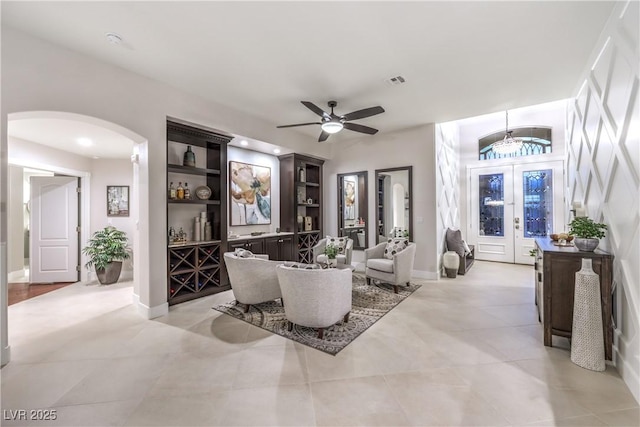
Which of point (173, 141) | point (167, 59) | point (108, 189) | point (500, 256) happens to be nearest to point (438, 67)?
point (167, 59)

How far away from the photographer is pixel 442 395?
1938mm

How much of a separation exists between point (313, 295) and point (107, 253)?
4655 millimetres

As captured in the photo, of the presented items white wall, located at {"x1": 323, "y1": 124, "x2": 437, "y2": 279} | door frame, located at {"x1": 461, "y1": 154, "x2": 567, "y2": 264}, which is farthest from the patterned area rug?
door frame, located at {"x1": 461, "y1": 154, "x2": 567, "y2": 264}

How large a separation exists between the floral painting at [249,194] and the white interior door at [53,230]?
132 inches

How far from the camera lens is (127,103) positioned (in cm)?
314

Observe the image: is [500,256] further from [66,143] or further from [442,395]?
[66,143]

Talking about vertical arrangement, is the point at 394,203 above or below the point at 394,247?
above

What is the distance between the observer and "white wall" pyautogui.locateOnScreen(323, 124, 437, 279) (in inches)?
205

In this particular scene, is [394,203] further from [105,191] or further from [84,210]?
[84,210]

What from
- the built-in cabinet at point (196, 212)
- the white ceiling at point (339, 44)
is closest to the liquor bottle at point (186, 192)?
the built-in cabinet at point (196, 212)

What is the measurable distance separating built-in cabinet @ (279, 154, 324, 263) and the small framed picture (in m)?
3.32

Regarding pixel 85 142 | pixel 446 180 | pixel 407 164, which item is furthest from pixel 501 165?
pixel 85 142

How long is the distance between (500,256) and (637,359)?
5272mm

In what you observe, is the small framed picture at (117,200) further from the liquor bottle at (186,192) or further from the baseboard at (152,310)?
the baseboard at (152,310)
